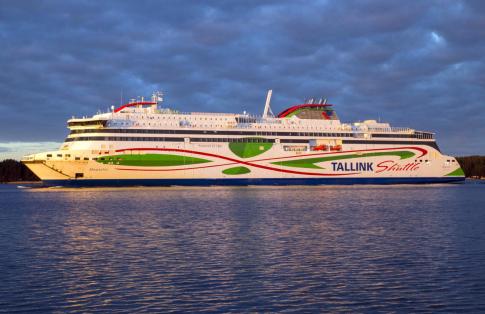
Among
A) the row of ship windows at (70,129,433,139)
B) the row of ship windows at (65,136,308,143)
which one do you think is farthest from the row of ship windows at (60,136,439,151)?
the row of ship windows at (70,129,433,139)

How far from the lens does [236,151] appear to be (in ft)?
279

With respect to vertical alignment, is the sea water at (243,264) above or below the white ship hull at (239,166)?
below

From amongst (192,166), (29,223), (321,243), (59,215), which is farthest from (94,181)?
(321,243)

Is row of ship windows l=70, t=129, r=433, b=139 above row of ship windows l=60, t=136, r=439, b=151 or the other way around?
above

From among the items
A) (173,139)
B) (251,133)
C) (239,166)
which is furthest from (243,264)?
(251,133)

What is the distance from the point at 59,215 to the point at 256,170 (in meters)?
47.8

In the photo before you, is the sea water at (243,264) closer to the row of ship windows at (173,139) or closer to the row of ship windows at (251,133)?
the row of ship windows at (173,139)

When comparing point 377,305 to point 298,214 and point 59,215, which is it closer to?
point 298,214

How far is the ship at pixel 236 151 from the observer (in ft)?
251

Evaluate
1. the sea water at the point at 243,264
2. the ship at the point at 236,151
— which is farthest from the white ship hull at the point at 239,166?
the sea water at the point at 243,264

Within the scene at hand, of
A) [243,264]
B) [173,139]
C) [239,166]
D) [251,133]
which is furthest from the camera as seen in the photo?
[251,133]

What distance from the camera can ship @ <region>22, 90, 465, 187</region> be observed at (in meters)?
76.6

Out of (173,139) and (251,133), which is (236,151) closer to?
(251,133)

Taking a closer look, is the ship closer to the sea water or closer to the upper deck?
the upper deck
